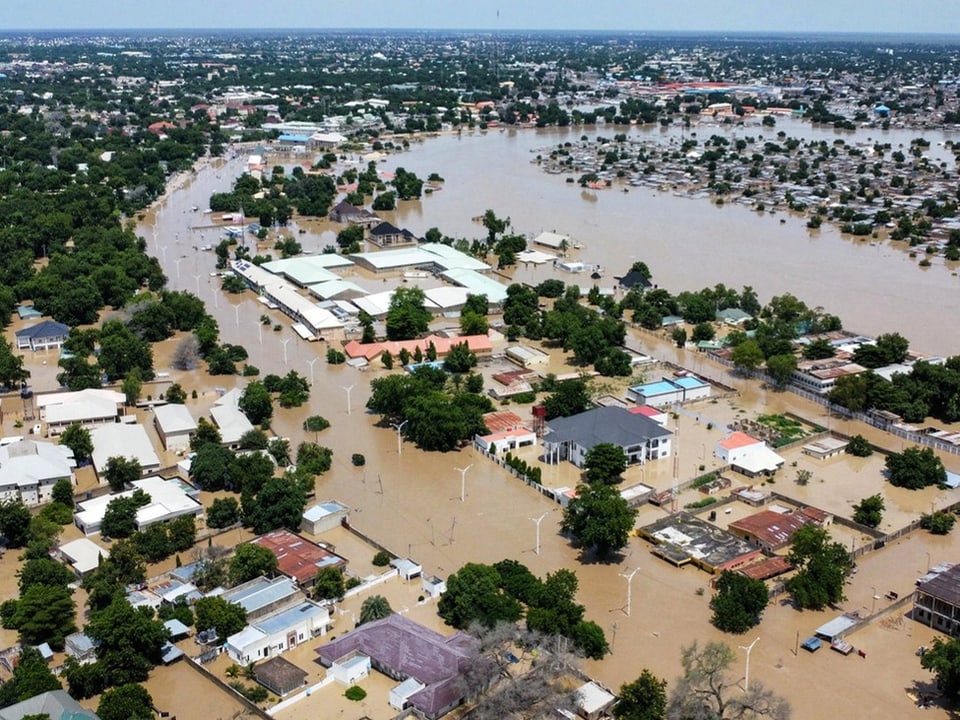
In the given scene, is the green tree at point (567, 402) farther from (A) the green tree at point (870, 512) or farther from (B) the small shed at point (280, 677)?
(B) the small shed at point (280, 677)

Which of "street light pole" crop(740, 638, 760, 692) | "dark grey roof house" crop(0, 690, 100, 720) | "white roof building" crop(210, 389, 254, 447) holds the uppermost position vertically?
"dark grey roof house" crop(0, 690, 100, 720)

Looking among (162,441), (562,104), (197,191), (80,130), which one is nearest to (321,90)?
(562,104)

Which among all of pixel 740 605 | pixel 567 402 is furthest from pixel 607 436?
pixel 740 605

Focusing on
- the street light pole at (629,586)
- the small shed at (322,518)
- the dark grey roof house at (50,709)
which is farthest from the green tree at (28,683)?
the street light pole at (629,586)

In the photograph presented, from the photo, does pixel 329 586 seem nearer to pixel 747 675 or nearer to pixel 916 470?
pixel 747 675

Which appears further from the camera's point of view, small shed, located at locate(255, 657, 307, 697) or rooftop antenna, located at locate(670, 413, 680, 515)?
rooftop antenna, located at locate(670, 413, 680, 515)

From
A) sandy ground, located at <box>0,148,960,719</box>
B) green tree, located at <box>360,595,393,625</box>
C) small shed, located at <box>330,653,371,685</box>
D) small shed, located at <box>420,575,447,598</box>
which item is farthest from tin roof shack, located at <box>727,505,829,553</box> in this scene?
small shed, located at <box>330,653,371,685</box>

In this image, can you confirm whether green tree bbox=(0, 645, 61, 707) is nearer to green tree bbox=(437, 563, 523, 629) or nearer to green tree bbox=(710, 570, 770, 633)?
green tree bbox=(437, 563, 523, 629)
